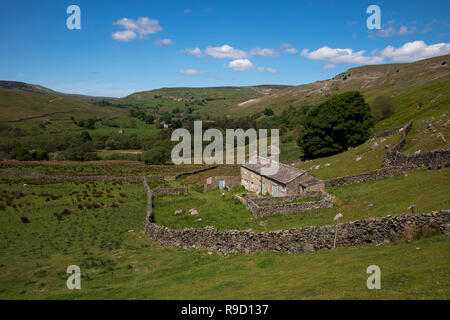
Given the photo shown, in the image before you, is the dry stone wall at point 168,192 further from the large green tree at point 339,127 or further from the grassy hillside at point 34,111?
the grassy hillside at point 34,111

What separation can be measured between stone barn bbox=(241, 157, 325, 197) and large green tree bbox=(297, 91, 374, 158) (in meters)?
18.7

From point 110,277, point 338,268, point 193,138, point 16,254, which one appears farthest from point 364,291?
point 193,138

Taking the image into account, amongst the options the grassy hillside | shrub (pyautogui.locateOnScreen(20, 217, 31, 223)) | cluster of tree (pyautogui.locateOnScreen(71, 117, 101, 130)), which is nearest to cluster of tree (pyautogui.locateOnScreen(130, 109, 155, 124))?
the grassy hillside

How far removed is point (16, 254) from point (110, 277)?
9.15 m

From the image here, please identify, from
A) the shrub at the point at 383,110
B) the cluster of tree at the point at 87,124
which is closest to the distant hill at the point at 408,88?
the shrub at the point at 383,110

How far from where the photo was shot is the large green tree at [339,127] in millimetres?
51469

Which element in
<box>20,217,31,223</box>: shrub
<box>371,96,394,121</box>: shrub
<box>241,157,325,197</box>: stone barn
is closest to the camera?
<box>20,217,31,223</box>: shrub

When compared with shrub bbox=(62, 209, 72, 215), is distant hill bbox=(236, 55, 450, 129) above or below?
above

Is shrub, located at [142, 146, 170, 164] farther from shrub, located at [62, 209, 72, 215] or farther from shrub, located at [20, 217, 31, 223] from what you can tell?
shrub, located at [20, 217, 31, 223]

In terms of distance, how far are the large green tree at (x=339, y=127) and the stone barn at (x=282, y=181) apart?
18.7 meters

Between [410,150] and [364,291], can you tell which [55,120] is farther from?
[364,291]

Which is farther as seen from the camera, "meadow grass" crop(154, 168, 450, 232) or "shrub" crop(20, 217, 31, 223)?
"shrub" crop(20, 217, 31, 223)

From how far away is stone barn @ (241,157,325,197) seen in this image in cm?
3009

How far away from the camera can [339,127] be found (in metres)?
50.7
